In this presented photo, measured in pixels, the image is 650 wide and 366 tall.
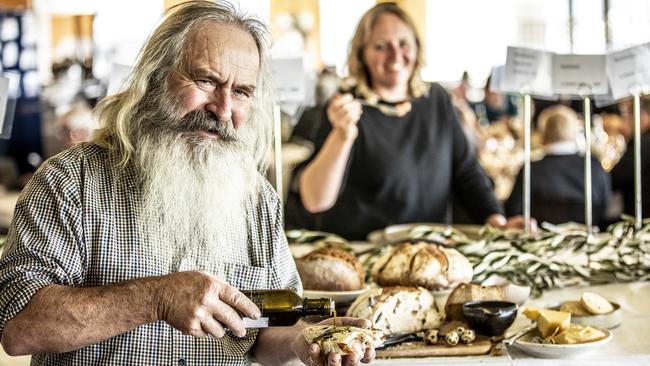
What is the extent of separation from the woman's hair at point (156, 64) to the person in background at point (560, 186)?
3.15 meters

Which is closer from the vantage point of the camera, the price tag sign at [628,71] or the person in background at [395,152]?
the price tag sign at [628,71]

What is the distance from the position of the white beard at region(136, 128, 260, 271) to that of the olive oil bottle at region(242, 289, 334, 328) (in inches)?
10.7

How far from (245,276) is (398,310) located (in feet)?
1.48

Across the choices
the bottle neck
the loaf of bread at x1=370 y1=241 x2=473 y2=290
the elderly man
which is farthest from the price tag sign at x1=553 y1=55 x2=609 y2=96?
the bottle neck

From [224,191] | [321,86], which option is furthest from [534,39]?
[224,191]

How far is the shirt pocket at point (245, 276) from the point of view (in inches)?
77.7

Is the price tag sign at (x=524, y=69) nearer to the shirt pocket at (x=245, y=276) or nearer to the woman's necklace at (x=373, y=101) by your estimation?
the woman's necklace at (x=373, y=101)

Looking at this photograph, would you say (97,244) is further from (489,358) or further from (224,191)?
(489,358)

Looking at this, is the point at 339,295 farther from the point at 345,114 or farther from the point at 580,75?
the point at 580,75

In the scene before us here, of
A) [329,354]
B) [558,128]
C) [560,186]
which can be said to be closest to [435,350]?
[329,354]

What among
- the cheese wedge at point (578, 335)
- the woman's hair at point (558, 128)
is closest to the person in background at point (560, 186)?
the woman's hair at point (558, 128)

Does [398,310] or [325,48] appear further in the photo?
[325,48]

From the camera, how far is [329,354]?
166 cm

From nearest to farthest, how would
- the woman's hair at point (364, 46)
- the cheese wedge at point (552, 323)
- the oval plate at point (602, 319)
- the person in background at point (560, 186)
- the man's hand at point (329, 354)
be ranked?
1. the man's hand at point (329, 354)
2. the cheese wedge at point (552, 323)
3. the oval plate at point (602, 319)
4. the woman's hair at point (364, 46)
5. the person in background at point (560, 186)
